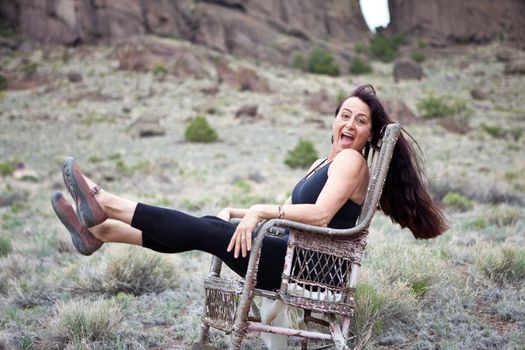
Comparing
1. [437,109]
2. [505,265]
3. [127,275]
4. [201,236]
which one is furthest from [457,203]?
[437,109]

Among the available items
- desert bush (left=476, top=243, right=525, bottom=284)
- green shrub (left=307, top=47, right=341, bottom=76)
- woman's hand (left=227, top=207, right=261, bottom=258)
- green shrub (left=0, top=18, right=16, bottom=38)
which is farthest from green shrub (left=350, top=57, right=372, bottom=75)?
woman's hand (left=227, top=207, right=261, bottom=258)

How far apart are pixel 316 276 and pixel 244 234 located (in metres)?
0.43

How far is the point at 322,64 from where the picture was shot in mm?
48688

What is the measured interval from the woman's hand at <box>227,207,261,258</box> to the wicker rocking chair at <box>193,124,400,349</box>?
0.05 metres

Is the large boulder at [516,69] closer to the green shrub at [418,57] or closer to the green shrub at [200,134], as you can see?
the green shrub at [418,57]

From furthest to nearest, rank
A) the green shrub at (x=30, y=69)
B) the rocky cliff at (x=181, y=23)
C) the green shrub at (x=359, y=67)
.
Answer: the rocky cliff at (x=181, y=23) < the green shrub at (x=359, y=67) < the green shrub at (x=30, y=69)

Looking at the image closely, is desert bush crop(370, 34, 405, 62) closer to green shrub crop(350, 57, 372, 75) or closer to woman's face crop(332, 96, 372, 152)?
green shrub crop(350, 57, 372, 75)

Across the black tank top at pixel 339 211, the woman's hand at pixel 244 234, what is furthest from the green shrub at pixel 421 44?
the woman's hand at pixel 244 234

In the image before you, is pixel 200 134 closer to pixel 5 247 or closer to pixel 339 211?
pixel 5 247

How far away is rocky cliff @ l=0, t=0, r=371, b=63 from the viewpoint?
5344 cm

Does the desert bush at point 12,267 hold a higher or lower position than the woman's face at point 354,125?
lower

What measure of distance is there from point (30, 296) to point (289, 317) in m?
2.35

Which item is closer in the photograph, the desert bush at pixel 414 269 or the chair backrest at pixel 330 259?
the chair backrest at pixel 330 259

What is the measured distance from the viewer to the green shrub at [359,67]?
49844 mm
